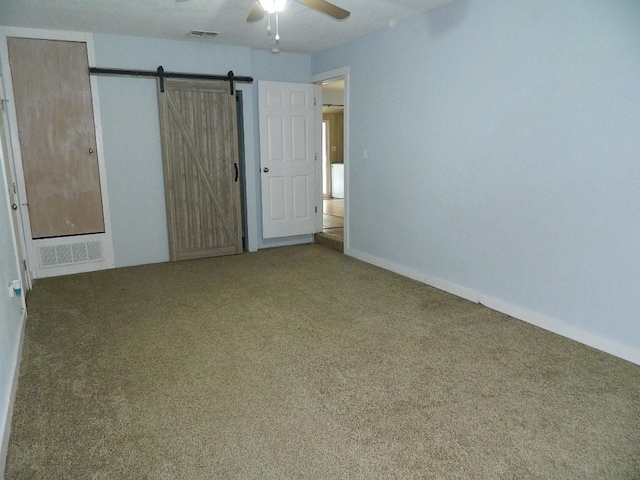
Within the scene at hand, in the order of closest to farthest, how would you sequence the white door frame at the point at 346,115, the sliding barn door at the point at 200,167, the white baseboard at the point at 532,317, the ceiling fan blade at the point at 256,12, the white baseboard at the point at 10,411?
1. the white baseboard at the point at 10,411
2. the white baseboard at the point at 532,317
3. the ceiling fan blade at the point at 256,12
4. the sliding barn door at the point at 200,167
5. the white door frame at the point at 346,115

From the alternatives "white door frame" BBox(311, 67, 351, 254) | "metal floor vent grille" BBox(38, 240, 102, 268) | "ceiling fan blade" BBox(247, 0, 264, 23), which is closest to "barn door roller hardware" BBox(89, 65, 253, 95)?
"white door frame" BBox(311, 67, 351, 254)

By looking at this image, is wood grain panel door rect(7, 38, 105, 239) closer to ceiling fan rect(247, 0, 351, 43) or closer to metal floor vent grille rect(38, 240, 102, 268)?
metal floor vent grille rect(38, 240, 102, 268)

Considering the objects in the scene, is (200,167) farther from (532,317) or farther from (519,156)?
(532,317)

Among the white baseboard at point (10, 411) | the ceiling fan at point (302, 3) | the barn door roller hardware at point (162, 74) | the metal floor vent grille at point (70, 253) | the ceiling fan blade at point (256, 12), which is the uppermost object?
the ceiling fan blade at point (256, 12)

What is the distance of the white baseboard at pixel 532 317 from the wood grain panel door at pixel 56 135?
11.4 ft

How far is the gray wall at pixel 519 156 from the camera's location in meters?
2.83

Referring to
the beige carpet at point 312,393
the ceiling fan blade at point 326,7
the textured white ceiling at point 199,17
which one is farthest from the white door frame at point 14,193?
the ceiling fan blade at point 326,7

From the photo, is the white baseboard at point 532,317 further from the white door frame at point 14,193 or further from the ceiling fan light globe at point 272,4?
the white door frame at point 14,193

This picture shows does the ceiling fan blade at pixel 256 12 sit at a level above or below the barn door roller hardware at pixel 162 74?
above

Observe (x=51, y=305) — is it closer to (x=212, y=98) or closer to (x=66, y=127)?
(x=66, y=127)

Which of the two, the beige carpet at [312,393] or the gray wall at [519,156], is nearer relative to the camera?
the beige carpet at [312,393]

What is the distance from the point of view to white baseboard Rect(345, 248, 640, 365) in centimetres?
290

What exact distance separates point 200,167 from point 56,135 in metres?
1.54

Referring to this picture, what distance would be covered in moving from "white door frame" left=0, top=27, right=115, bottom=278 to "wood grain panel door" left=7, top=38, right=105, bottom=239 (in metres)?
0.04
